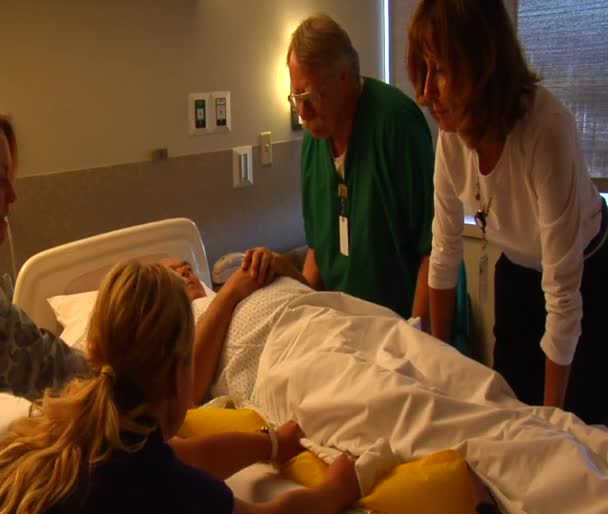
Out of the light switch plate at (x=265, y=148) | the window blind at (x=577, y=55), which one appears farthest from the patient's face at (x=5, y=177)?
the window blind at (x=577, y=55)

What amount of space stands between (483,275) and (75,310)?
1.18 metres

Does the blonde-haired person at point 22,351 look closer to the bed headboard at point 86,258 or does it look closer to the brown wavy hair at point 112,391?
the brown wavy hair at point 112,391

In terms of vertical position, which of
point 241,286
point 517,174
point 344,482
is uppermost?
point 517,174

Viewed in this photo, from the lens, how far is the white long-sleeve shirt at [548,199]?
4.23 feet

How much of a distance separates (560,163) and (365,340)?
52 centimetres

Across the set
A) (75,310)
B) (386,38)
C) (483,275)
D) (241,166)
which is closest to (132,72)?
(241,166)

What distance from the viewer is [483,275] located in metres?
2.10

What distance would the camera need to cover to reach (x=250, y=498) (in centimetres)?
116

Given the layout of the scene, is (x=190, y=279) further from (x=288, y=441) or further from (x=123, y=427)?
(x=123, y=427)

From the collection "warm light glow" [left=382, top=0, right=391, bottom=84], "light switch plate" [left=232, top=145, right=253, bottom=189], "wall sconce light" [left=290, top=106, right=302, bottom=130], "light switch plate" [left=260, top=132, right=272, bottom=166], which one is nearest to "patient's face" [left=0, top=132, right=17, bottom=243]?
"light switch plate" [left=232, top=145, right=253, bottom=189]

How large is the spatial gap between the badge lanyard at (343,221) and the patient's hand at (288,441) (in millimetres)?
725

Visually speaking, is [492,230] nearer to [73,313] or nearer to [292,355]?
[292,355]

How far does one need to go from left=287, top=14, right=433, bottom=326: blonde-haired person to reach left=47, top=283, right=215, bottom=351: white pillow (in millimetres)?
431

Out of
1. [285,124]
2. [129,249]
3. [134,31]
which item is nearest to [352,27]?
[285,124]
